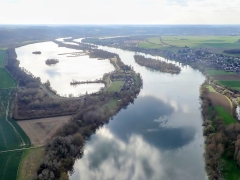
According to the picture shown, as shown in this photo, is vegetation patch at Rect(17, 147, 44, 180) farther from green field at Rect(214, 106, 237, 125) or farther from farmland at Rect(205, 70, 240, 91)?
farmland at Rect(205, 70, 240, 91)

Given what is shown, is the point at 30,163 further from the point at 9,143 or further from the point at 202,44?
the point at 202,44

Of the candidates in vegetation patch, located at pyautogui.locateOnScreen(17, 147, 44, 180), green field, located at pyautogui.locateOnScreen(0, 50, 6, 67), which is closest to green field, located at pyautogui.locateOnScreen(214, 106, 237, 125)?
vegetation patch, located at pyautogui.locateOnScreen(17, 147, 44, 180)

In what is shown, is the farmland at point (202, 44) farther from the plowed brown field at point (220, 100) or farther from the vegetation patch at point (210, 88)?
the plowed brown field at point (220, 100)

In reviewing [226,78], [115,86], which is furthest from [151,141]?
[226,78]

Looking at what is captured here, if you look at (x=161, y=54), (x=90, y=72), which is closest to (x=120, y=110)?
(x=90, y=72)

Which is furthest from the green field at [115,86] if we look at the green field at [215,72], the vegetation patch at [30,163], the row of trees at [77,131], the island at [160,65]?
the vegetation patch at [30,163]

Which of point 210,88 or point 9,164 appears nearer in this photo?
point 9,164

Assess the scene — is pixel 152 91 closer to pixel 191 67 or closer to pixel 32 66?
pixel 191 67
